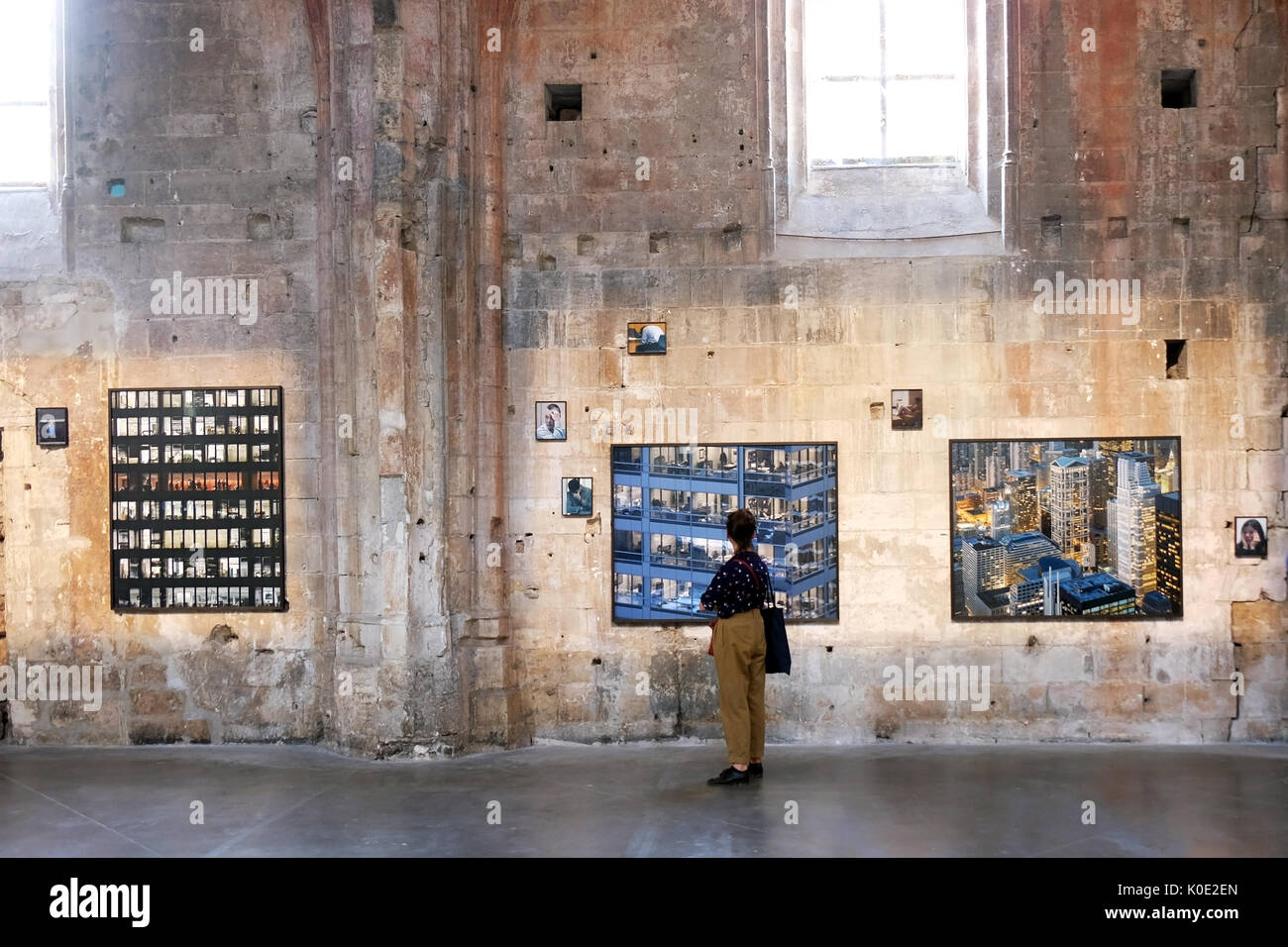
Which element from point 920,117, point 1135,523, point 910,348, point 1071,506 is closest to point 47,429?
point 910,348

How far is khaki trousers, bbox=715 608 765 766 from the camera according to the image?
7.38 m

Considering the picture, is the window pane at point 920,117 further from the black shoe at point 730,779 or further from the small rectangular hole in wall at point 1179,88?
the black shoe at point 730,779

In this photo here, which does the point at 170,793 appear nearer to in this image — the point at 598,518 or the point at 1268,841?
the point at 598,518

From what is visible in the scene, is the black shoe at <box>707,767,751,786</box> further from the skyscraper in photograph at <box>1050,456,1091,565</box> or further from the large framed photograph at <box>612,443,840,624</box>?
the skyscraper in photograph at <box>1050,456,1091,565</box>

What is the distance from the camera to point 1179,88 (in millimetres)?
9047

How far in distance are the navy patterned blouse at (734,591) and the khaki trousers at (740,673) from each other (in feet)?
0.18

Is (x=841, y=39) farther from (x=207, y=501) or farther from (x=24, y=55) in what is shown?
(x=24, y=55)

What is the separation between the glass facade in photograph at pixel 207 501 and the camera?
904 cm

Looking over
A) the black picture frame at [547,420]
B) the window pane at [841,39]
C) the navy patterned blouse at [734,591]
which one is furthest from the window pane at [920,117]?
the navy patterned blouse at [734,591]

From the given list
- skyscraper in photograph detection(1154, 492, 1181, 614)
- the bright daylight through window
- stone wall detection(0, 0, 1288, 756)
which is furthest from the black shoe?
the bright daylight through window

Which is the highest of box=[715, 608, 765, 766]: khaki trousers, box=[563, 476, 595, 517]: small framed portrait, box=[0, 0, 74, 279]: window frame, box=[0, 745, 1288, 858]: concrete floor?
box=[0, 0, 74, 279]: window frame

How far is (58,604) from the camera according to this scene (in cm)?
911

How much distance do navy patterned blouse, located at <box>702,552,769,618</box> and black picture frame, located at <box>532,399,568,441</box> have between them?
2.18 metres
